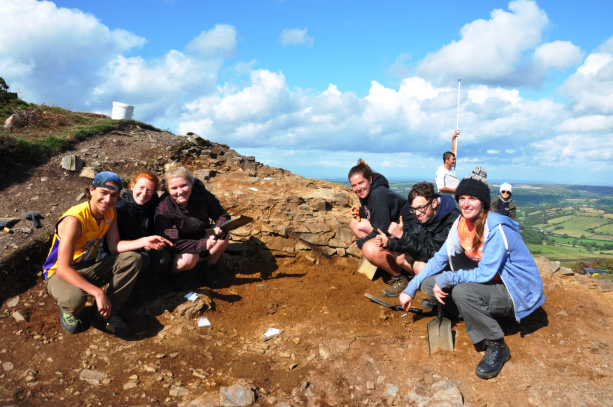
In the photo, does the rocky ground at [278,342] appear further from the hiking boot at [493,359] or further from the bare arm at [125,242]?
the bare arm at [125,242]

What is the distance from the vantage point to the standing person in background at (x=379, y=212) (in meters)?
5.34

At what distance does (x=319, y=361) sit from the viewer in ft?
13.8

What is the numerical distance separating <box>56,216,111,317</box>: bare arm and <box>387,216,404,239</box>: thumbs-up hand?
139 inches

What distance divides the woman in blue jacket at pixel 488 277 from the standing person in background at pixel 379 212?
1292 millimetres

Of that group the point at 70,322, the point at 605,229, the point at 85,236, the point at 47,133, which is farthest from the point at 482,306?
the point at 605,229

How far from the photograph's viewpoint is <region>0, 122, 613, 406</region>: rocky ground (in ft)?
12.0

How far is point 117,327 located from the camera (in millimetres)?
4562

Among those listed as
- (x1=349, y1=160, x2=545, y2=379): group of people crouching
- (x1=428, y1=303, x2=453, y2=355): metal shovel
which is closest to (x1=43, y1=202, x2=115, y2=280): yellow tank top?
(x1=349, y1=160, x2=545, y2=379): group of people crouching

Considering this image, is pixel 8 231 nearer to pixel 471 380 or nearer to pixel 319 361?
pixel 319 361

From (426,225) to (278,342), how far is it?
234cm

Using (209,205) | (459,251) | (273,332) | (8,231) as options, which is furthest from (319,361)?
(8,231)

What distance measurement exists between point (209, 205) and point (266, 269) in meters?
1.65

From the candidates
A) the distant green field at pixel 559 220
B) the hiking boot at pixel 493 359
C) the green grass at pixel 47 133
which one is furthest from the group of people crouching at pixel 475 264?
the distant green field at pixel 559 220

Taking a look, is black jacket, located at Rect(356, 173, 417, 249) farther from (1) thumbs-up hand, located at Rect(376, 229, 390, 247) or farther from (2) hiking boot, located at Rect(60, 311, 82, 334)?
(2) hiking boot, located at Rect(60, 311, 82, 334)
